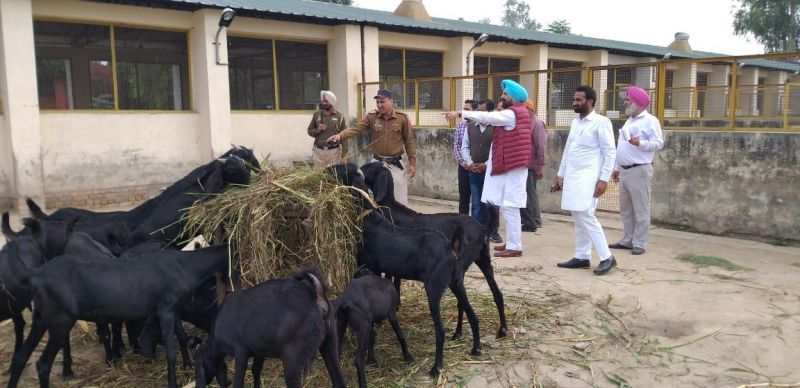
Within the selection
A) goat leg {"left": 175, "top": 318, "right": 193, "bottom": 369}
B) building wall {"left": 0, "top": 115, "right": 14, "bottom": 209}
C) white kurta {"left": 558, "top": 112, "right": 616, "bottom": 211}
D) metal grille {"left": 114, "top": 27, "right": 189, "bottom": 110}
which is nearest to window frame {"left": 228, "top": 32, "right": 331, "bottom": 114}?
metal grille {"left": 114, "top": 27, "right": 189, "bottom": 110}

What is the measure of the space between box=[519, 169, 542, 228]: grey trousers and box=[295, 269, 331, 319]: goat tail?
18.9 feet

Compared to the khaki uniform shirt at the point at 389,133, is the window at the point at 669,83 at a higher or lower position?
higher

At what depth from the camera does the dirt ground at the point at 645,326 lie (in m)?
4.20

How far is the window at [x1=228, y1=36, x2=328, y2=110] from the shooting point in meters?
13.7

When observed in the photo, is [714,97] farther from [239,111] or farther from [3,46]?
[3,46]

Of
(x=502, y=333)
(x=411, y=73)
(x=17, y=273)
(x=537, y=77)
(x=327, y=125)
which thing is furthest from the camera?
(x=411, y=73)

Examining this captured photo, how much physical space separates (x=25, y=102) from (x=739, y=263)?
10.8 m

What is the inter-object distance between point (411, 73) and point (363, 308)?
13301 mm

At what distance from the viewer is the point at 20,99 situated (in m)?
10.3

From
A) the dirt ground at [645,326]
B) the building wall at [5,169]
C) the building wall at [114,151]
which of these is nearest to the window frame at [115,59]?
the building wall at [114,151]

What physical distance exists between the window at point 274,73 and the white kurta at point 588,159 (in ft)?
29.5

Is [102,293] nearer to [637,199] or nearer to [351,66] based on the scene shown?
[637,199]

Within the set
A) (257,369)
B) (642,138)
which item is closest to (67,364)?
(257,369)

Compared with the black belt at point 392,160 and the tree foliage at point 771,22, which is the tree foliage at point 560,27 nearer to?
the tree foliage at point 771,22
